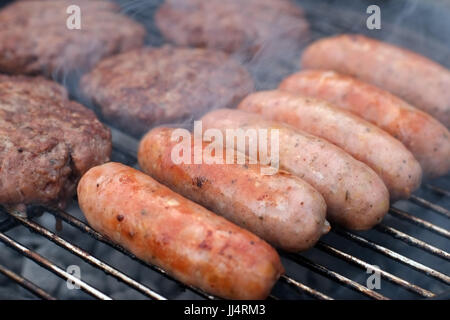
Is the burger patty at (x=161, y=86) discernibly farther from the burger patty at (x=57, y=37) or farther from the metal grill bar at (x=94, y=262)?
the metal grill bar at (x=94, y=262)

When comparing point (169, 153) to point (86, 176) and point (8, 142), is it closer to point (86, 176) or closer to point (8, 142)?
point (86, 176)

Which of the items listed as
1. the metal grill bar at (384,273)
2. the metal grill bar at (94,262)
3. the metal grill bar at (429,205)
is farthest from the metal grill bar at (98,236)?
the metal grill bar at (429,205)

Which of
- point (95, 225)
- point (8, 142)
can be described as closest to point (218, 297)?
point (95, 225)

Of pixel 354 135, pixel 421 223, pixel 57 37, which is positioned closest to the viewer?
pixel 421 223

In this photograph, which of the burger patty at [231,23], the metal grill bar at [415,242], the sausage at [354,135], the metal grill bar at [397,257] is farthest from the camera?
the burger patty at [231,23]

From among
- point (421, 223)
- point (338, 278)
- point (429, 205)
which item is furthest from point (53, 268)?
point (429, 205)

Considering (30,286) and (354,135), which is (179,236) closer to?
(30,286)
